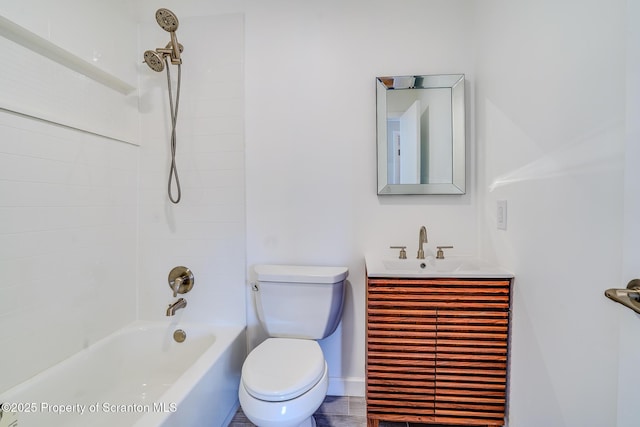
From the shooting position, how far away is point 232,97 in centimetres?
165

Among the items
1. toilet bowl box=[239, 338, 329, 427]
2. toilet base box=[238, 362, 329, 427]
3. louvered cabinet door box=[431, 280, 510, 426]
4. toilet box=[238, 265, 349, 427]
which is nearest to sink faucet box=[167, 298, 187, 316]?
toilet box=[238, 265, 349, 427]

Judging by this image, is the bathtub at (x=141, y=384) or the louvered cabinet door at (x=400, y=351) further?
the louvered cabinet door at (x=400, y=351)

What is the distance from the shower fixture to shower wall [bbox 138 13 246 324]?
6 centimetres

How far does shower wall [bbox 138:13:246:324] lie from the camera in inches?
64.9

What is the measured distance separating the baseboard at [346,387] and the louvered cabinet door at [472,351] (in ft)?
1.62

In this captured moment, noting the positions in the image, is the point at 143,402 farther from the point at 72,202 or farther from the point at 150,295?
the point at 72,202

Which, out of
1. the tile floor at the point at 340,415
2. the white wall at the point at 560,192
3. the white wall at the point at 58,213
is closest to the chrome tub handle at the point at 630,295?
the white wall at the point at 560,192

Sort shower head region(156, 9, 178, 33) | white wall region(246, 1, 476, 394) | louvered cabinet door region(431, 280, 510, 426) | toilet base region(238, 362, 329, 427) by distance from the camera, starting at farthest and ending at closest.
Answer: white wall region(246, 1, 476, 394) → shower head region(156, 9, 178, 33) → louvered cabinet door region(431, 280, 510, 426) → toilet base region(238, 362, 329, 427)

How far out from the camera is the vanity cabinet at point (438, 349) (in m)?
1.24

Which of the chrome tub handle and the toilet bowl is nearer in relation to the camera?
the chrome tub handle

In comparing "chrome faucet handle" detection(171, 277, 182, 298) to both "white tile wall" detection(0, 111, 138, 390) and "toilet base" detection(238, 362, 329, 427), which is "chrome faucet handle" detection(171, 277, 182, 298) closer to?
"white tile wall" detection(0, 111, 138, 390)

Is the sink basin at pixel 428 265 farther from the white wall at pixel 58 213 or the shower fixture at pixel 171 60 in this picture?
the white wall at pixel 58 213

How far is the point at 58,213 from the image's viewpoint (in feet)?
4.08

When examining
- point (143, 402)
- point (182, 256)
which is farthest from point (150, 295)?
point (143, 402)
